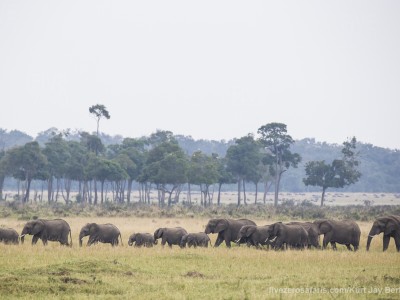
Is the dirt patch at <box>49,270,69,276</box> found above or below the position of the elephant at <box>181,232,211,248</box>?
below

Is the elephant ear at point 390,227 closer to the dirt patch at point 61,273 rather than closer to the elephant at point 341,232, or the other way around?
the elephant at point 341,232

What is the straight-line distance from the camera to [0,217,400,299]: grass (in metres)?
18.0

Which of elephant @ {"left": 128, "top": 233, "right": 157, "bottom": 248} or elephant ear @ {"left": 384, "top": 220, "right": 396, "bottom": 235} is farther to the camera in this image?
elephant @ {"left": 128, "top": 233, "right": 157, "bottom": 248}

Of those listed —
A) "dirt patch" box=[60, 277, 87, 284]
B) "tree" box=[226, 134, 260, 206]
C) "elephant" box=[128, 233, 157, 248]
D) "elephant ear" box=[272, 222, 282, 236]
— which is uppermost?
"tree" box=[226, 134, 260, 206]

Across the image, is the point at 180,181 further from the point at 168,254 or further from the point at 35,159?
the point at 168,254

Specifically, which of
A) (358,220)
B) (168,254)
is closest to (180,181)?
(358,220)

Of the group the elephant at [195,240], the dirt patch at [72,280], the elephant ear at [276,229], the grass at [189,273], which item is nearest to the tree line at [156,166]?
the elephant at [195,240]

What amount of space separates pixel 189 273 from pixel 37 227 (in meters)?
11.9

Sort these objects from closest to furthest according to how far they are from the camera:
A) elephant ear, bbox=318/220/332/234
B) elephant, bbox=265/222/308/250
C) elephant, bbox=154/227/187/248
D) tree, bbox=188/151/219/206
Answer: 1. elephant, bbox=265/222/308/250
2. elephant ear, bbox=318/220/332/234
3. elephant, bbox=154/227/187/248
4. tree, bbox=188/151/219/206

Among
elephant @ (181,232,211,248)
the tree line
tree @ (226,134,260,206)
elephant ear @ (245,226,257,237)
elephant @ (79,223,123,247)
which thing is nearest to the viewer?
elephant ear @ (245,226,257,237)

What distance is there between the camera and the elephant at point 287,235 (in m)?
30.7

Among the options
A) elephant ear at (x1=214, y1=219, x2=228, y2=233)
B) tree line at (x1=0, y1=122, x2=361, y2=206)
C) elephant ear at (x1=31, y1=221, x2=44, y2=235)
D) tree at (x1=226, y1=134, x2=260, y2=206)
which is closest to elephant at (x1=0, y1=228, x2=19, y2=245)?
elephant ear at (x1=31, y1=221, x2=44, y2=235)

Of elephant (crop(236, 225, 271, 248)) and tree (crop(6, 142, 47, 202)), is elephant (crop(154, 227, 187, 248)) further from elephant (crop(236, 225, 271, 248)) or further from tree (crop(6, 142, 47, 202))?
tree (crop(6, 142, 47, 202))

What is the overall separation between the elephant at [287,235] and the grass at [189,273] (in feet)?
7.46
